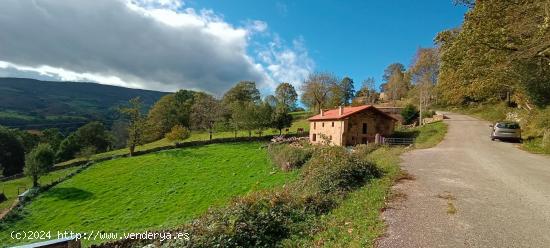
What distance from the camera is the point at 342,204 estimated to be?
11312mm

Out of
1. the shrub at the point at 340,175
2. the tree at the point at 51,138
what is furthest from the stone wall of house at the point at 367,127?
the tree at the point at 51,138

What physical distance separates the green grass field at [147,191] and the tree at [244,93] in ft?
142

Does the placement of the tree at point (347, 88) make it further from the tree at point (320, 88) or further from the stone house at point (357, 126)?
the stone house at point (357, 126)

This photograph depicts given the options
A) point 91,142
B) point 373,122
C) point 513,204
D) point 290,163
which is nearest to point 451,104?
point 373,122

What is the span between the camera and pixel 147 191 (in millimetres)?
27422

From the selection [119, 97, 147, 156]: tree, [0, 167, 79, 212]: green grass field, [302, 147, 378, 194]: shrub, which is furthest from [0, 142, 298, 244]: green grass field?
[119, 97, 147, 156]: tree

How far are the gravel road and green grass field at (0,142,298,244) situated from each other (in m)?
10.2

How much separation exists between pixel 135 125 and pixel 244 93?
3916cm

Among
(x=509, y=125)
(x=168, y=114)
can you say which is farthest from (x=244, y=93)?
(x=509, y=125)

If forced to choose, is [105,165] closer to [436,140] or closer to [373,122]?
[373,122]

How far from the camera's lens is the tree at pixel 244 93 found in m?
→ 83.6

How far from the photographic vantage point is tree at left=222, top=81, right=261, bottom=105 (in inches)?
3290

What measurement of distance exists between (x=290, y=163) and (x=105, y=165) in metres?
28.1

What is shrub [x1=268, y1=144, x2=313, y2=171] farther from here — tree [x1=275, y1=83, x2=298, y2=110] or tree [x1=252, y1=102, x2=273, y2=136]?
tree [x1=275, y1=83, x2=298, y2=110]
